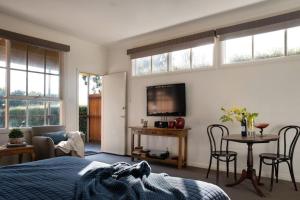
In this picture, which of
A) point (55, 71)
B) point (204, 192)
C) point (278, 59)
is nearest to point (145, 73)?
point (55, 71)

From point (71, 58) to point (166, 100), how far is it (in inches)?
95.2

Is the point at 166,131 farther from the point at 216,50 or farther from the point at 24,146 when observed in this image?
the point at 24,146

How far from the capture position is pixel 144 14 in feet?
13.5

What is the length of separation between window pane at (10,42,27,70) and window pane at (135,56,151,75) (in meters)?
2.43

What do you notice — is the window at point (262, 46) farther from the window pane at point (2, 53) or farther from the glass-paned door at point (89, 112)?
the glass-paned door at point (89, 112)

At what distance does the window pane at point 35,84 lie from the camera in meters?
4.54

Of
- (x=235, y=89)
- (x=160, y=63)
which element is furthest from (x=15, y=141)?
(x=235, y=89)

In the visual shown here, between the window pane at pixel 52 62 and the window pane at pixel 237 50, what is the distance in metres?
3.55

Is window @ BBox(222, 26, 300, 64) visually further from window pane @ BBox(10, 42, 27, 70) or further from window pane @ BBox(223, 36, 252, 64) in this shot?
window pane @ BBox(10, 42, 27, 70)

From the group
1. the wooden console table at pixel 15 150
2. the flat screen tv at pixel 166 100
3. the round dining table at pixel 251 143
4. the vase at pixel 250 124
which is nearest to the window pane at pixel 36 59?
the wooden console table at pixel 15 150

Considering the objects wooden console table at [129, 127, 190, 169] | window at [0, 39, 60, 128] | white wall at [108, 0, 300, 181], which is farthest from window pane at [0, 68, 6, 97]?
white wall at [108, 0, 300, 181]

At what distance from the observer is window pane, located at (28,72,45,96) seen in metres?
4.54

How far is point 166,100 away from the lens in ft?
15.8

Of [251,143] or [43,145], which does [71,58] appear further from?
[251,143]
